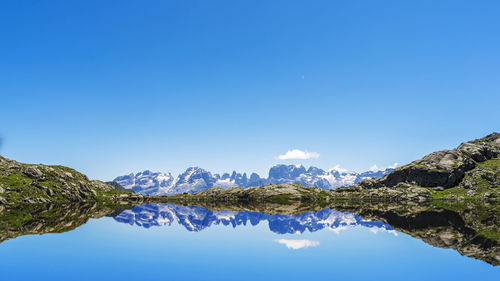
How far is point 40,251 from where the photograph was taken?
89.5 feet

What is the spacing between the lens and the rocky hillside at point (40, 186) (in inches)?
4228

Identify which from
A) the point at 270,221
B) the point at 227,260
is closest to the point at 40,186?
the point at 270,221

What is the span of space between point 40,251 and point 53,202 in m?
110

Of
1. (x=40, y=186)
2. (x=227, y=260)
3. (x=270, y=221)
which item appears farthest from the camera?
(x=40, y=186)

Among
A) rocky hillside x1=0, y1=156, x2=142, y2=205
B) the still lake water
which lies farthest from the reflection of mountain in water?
rocky hillside x1=0, y1=156, x2=142, y2=205

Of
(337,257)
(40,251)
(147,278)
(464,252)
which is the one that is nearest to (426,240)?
(464,252)

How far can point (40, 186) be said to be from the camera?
122000 mm

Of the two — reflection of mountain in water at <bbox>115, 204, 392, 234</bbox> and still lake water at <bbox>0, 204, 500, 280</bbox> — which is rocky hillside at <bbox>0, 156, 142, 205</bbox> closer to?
reflection of mountain in water at <bbox>115, 204, 392, 234</bbox>

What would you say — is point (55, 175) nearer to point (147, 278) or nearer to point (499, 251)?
point (147, 278)

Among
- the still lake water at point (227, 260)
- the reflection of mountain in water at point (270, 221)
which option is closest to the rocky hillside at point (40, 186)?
the reflection of mountain in water at point (270, 221)

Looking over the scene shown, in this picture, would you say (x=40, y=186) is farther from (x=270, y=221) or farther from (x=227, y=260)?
(x=227, y=260)

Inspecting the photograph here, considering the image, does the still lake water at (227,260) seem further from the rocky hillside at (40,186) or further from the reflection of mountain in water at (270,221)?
the rocky hillside at (40,186)

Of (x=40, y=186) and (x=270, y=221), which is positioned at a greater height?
(x=40, y=186)

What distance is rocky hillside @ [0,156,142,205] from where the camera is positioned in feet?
352
